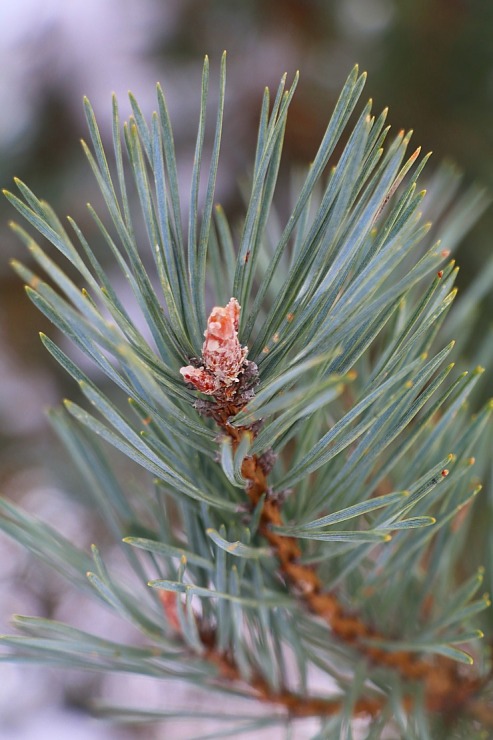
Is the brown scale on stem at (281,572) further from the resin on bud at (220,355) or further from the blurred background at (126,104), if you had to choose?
the blurred background at (126,104)

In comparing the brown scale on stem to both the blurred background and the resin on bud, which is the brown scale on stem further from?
the blurred background

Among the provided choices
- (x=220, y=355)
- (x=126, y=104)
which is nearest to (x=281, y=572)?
(x=220, y=355)

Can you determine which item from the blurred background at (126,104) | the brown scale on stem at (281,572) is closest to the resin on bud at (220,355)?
the brown scale on stem at (281,572)

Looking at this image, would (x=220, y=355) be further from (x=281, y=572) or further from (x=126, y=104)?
(x=126, y=104)

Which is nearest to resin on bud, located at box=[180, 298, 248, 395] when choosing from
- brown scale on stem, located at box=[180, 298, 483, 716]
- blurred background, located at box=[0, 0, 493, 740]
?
brown scale on stem, located at box=[180, 298, 483, 716]

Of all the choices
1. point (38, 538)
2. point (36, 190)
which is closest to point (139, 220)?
point (36, 190)

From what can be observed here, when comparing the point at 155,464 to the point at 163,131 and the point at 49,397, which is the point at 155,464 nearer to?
the point at 163,131
